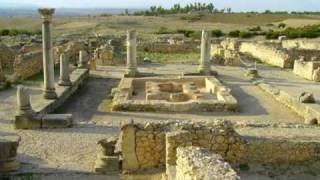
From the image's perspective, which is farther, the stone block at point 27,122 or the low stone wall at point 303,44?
the low stone wall at point 303,44

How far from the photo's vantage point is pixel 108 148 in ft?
35.4

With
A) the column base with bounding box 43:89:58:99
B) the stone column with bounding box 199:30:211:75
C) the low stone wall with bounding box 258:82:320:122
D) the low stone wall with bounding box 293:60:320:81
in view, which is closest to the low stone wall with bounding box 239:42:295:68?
the low stone wall with bounding box 293:60:320:81

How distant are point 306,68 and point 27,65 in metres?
13.8

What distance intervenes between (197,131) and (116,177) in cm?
202

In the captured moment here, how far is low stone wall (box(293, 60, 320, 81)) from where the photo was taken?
24.6 metres

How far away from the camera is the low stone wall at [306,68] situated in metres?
24.6

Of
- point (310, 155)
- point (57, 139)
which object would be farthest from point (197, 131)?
point (57, 139)

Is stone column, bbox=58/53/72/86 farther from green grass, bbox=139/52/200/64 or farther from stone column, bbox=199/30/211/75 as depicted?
green grass, bbox=139/52/200/64

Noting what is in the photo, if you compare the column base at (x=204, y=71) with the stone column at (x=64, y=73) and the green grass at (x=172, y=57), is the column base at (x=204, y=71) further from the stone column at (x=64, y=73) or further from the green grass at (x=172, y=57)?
the stone column at (x=64, y=73)

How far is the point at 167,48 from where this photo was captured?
3619 cm

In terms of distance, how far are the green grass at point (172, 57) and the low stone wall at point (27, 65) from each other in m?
8.22

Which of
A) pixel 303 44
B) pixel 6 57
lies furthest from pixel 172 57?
pixel 6 57

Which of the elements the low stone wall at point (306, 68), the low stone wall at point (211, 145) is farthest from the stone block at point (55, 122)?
the low stone wall at point (306, 68)

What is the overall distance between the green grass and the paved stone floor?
459 cm
